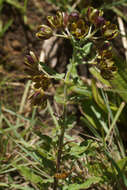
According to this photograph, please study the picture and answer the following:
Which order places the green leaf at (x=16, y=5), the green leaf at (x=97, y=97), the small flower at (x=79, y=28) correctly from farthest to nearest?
the green leaf at (x=16, y=5) → the green leaf at (x=97, y=97) → the small flower at (x=79, y=28)

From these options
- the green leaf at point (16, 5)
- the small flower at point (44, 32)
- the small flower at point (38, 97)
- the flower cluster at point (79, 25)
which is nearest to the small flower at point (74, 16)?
the flower cluster at point (79, 25)

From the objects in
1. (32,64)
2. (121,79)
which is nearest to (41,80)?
(32,64)

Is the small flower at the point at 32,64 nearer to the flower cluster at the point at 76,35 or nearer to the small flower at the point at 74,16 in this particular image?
the flower cluster at the point at 76,35

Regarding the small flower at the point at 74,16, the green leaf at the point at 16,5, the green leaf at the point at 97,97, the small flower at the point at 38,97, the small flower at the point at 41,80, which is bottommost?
the green leaf at the point at 97,97

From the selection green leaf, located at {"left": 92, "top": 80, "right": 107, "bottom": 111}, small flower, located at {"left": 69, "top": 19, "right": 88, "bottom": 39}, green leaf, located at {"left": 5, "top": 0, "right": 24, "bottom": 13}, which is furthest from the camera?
green leaf, located at {"left": 5, "top": 0, "right": 24, "bottom": 13}

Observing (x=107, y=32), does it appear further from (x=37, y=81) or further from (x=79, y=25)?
(x=37, y=81)

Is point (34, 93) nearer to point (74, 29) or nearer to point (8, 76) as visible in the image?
point (74, 29)

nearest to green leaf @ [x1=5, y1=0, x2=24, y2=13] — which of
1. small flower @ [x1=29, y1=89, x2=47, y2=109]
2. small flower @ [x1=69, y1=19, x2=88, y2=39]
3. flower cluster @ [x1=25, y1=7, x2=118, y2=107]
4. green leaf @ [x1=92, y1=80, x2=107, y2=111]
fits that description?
green leaf @ [x1=92, y1=80, x2=107, y2=111]

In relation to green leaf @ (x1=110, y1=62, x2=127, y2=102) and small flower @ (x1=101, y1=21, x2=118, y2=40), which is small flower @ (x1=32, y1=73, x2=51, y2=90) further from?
green leaf @ (x1=110, y1=62, x2=127, y2=102)
